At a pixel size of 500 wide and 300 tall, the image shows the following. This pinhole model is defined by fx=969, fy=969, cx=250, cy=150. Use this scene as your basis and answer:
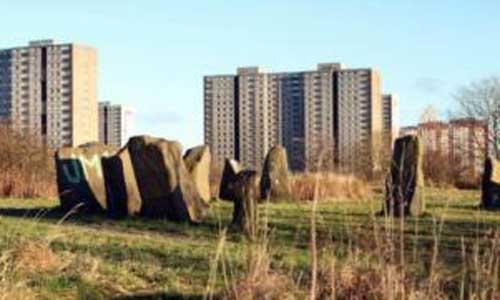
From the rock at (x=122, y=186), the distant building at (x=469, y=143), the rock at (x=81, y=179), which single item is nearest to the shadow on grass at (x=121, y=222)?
the rock at (x=122, y=186)

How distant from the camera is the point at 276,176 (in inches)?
1026

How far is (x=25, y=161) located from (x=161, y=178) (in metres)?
15.2

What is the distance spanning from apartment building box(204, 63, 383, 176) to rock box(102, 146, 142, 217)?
1313 inches

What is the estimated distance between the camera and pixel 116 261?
1086 centimetres

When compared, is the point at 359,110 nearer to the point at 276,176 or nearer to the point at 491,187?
the point at 276,176

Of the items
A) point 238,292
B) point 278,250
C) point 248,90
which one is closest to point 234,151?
point 248,90

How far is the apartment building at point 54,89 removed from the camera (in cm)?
5594

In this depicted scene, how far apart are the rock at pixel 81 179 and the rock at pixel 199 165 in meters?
2.07

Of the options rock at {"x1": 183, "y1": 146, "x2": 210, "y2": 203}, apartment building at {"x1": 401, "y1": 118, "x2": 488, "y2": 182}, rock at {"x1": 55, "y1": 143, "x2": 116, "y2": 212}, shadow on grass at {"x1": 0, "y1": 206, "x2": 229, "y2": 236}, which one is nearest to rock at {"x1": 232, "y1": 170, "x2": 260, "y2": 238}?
shadow on grass at {"x1": 0, "y1": 206, "x2": 229, "y2": 236}

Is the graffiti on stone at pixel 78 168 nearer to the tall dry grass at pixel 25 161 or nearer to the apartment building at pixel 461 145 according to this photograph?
the tall dry grass at pixel 25 161

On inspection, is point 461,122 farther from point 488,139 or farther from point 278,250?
point 278,250

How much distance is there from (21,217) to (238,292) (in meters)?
11.8

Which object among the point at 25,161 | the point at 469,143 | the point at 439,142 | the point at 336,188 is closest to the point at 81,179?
the point at 336,188

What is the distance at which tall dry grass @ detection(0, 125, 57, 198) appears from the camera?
29.8 metres
